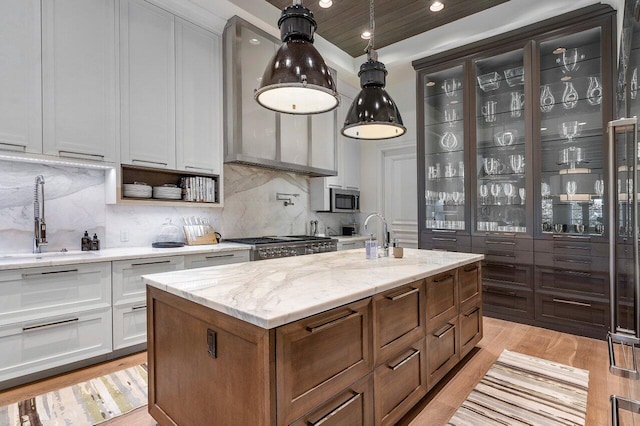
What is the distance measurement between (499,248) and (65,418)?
4091 millimetres

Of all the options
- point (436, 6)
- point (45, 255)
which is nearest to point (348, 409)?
point (45, 255)

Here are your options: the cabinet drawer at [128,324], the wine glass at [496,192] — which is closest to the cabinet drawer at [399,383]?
the cabinet drawer at [128,324]

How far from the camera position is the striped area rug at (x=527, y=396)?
6.68 feet

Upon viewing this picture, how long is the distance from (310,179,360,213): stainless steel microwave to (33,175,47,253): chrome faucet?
10.9 ft

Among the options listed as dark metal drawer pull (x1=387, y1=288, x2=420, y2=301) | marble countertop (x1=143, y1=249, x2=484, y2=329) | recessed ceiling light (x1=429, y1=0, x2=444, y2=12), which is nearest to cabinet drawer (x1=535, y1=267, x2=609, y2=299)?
marble countertop (x1=143, y1=249, x2=484, y2=329)

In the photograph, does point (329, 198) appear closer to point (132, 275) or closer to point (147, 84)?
point (147, 84)

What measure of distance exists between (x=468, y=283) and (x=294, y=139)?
285cm

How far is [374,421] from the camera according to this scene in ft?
5.44

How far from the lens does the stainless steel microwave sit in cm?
520

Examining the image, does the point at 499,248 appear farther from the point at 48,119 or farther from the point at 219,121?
the point at 48,119

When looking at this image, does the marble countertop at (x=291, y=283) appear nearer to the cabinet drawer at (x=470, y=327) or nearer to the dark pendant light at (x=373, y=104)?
the cabinet drawer at (x=470, y=327)

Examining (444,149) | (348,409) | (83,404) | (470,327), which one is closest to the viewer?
(348,409)

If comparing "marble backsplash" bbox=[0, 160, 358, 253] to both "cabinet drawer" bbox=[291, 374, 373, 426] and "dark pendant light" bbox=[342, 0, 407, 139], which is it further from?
"cabinet drawer" bbox=[291, 374, 373, 426]

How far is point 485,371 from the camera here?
8.59 feet
